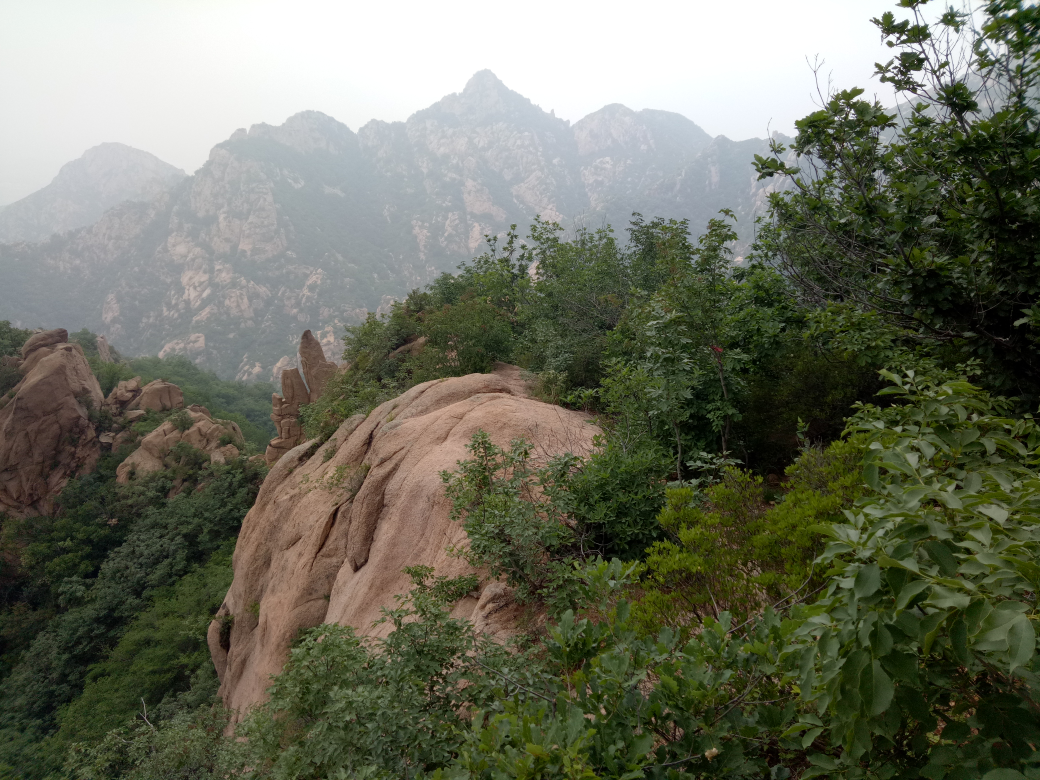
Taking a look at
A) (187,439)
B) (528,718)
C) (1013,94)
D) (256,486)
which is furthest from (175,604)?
(1013,94)

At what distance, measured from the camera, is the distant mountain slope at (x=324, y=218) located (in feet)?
322

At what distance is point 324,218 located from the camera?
123 metres

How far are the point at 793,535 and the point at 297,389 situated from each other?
26.3 m

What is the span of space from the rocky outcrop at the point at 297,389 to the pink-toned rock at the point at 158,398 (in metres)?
15.7

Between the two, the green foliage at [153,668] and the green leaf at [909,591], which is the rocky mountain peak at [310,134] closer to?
the green foliage at [153,668]

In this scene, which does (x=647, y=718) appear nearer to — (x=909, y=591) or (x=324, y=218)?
(x=909, y=591)

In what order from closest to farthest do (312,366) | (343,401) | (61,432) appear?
(343,401) → (312,366) → (61,432)

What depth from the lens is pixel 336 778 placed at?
2637 mm

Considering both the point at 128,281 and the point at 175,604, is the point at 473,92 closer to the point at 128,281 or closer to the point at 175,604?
the point at 128,281

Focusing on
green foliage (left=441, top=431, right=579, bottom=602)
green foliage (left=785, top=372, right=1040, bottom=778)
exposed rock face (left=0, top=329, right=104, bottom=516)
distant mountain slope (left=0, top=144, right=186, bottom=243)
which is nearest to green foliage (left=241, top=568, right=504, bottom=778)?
green foliage (left=441, top=431, right=579, bottom=602)

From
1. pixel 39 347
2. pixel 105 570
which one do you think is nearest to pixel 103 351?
pixel 39 347

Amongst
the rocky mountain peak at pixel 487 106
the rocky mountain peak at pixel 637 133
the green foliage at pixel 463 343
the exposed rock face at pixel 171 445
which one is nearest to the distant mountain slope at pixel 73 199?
the rocky mountain peak at pixel 487 106

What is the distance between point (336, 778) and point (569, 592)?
1.92 m

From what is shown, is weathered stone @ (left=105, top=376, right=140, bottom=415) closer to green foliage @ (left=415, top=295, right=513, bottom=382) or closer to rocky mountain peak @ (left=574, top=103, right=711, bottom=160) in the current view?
green foliage @ (left=415, top=295, right=513, bottom=382)
